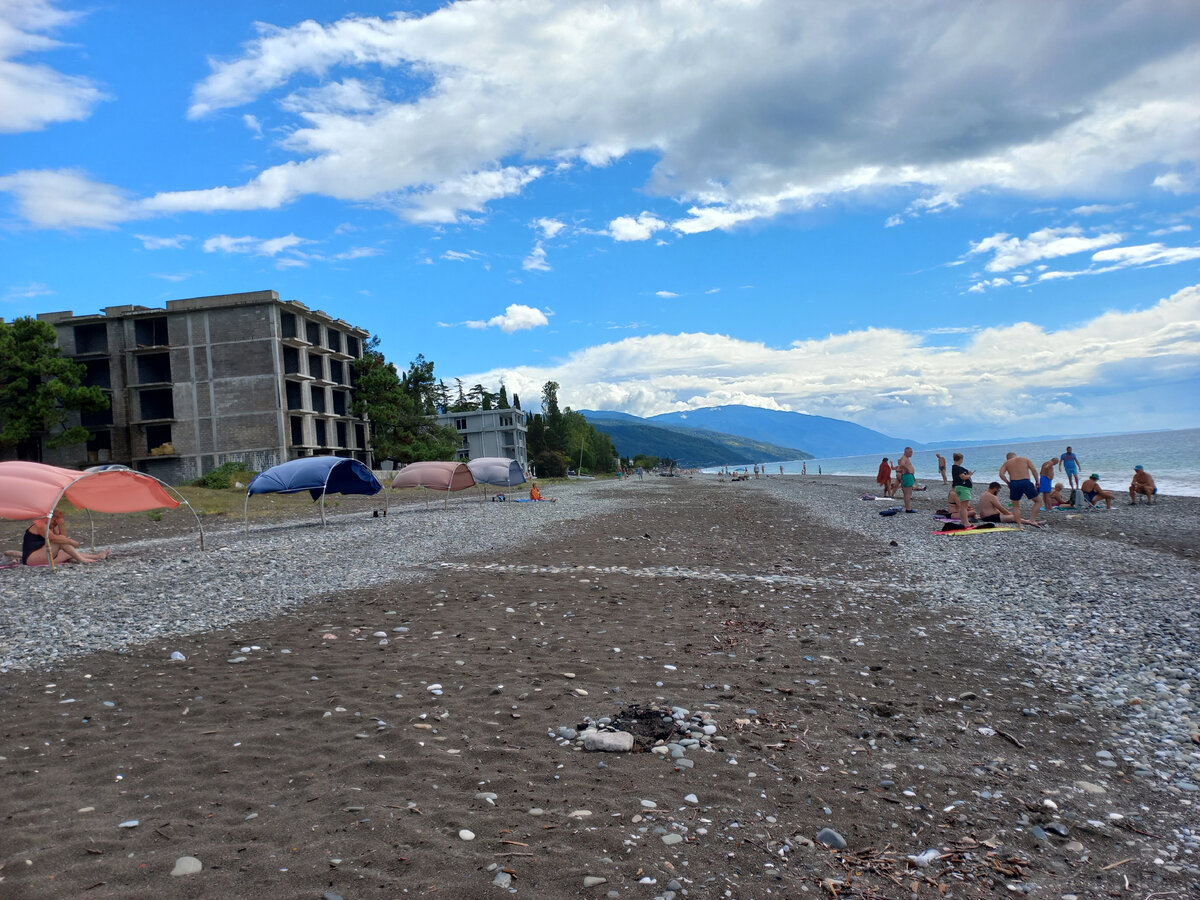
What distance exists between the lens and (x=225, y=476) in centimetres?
5016

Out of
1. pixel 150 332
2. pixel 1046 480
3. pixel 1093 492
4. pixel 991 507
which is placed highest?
pixel 150 332

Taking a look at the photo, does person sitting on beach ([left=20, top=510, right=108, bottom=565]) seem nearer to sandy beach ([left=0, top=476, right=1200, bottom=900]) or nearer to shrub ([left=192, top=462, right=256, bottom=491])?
sandy beach ([left=0, top=476, right=1200, bottom=900])

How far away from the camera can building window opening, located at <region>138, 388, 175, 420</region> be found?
5716cm

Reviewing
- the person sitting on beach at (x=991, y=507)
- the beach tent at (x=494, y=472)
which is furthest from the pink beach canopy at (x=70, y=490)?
the person sitting on beach at (x=991, y=507)

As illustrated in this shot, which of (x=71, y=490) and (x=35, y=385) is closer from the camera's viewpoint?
(x=71, y=490)

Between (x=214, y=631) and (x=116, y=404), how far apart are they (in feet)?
194

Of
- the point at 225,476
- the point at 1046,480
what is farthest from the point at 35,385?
the point at 1046,480

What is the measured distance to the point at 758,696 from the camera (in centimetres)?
635

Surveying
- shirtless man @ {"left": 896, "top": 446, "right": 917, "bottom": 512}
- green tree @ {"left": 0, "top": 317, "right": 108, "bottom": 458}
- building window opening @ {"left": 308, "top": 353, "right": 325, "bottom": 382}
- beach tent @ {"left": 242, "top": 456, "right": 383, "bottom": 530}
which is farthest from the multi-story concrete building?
shirtless man @ {"left": 896, "top": 446, "right": 917, "bottom": 512}

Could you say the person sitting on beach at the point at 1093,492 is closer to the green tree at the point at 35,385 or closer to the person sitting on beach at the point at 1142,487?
the person sitting on beach at the point at 1142,487

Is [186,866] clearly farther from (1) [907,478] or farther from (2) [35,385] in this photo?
(2) [35,385]

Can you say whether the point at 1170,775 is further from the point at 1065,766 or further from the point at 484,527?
the point at 484,527

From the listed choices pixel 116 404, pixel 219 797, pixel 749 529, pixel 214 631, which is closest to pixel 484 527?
pixel 749 529

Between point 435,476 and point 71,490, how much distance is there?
16.9 metres
